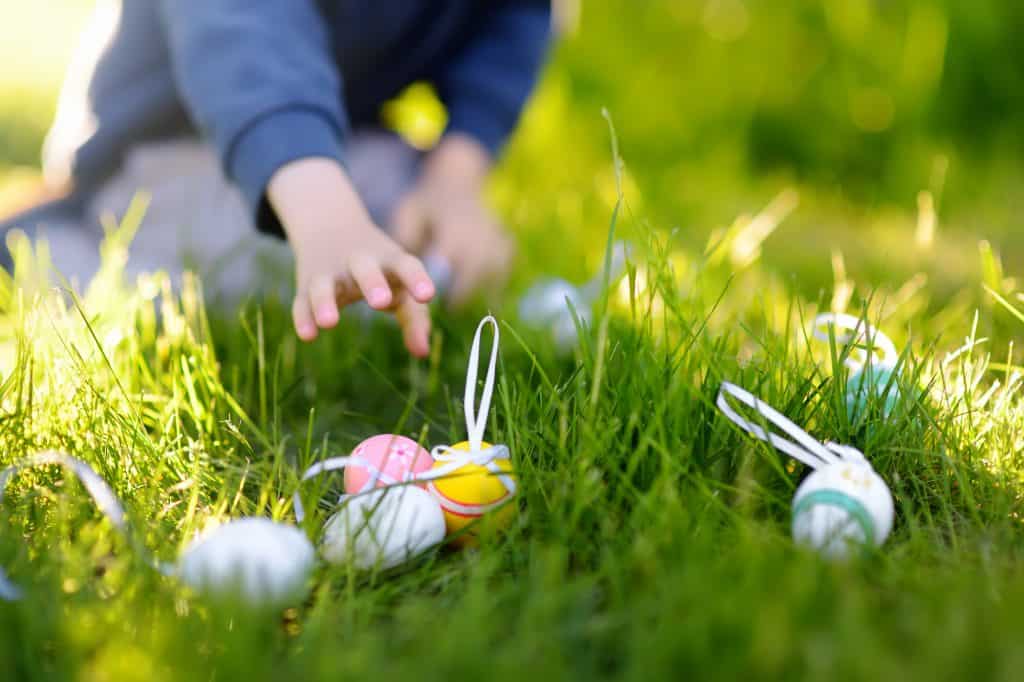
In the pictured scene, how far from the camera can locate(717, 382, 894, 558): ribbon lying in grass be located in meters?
0.76

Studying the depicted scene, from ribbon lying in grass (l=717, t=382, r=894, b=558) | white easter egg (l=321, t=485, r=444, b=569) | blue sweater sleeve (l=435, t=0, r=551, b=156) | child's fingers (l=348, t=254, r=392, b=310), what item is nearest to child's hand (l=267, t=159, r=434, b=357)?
child's fingers (l=348, t=254, r=392, b=310)

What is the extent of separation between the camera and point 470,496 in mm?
862

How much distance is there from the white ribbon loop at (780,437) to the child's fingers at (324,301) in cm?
40

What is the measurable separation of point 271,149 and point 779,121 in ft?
6.64

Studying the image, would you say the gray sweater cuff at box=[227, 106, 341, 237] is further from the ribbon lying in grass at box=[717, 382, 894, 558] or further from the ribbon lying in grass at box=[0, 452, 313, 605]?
the ribbon lying in grass at box=[717, 382, 894, 558]

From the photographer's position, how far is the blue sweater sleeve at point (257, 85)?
1.25m

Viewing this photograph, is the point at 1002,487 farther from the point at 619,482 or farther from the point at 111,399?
the point at 111,399

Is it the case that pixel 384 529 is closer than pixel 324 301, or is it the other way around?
pixel 384 529

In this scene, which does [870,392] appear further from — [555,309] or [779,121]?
[779,121]

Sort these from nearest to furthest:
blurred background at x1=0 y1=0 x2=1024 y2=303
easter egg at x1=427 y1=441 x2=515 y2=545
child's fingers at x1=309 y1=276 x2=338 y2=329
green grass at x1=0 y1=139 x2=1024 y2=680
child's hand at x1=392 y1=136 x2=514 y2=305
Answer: green grass at x1=0 y1=139 x2=1024 y2=680, easter egg at x1=427 y1=441 x2=515 y2=545, child's fingers at x1=309 y1=276 x2=338 y2=329, child's hand at x1=392 y1=136 x2=514 y2=305, blurred background at x1=0 y1=0 x2=1024 y2=303

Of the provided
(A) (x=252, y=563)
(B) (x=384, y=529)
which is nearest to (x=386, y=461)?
(B) (x=384, y=529)

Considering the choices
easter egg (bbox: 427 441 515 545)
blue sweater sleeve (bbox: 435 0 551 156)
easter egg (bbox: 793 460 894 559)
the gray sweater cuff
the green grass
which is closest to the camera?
the green grass

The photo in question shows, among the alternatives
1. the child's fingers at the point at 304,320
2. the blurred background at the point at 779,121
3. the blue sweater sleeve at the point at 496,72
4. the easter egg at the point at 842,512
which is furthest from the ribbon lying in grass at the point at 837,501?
the blue sweater sleeve at the point at 496,72

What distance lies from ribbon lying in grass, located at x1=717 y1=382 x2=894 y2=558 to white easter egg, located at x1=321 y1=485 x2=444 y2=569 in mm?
311
